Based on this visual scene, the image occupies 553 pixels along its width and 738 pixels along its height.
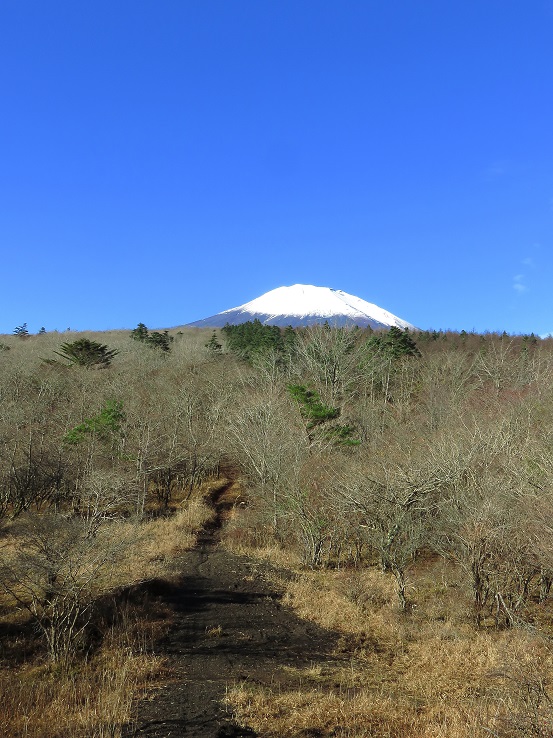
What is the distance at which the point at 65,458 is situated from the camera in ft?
90.2

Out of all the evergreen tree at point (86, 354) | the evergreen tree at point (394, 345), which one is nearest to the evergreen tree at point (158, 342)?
the evergreen tree at point (86, 354)

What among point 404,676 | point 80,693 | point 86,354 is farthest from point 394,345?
point 80,693

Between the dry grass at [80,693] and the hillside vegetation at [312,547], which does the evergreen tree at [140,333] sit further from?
the dry grass at [80,693]

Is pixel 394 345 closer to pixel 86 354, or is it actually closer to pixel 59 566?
pixel 86 354

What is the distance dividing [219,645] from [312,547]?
782cm

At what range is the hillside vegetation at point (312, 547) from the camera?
8180 mm

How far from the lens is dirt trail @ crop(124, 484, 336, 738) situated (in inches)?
297

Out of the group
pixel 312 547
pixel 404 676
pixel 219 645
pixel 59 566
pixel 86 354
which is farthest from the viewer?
pixel 86 354

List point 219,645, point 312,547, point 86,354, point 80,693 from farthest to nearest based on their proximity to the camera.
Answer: point 86,354 → point 312,547 → point 219,645 → point 80,693

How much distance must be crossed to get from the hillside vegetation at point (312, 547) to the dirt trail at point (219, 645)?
457 millimetres

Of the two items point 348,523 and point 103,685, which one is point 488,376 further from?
point 103,685

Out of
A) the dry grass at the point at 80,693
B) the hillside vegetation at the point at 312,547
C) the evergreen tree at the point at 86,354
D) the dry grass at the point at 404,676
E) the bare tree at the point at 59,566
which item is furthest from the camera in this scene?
the evergreen tree at the point at 86,354

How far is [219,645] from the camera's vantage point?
38.0ft

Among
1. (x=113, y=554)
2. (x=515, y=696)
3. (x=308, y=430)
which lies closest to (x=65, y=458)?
(x=308, y=430)
